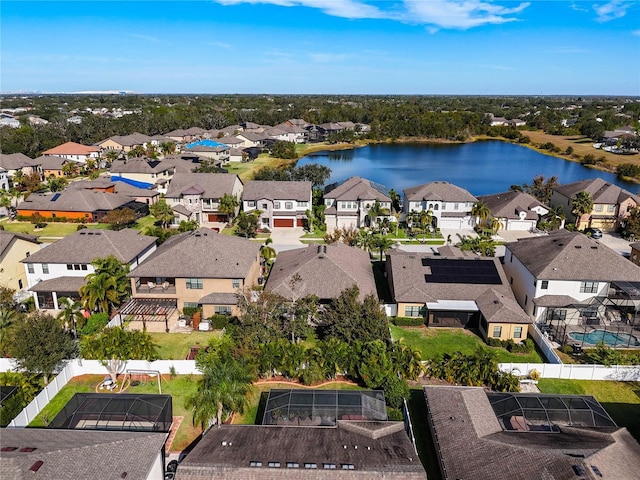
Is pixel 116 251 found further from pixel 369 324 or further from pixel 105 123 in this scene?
pixel 105 123

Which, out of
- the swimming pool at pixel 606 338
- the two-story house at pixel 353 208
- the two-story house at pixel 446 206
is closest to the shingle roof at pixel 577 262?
the swimming pool at pixel 606 338

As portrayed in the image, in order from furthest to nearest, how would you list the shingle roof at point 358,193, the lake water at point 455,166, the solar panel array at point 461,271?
the lake water at point 455,166 < the shingle roof at point 358,193 < the solar panel array at point 461,271

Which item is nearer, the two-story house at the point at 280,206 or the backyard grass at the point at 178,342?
the backyard grass at the point at 178,342

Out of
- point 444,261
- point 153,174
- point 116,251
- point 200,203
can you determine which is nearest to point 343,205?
point 200,203

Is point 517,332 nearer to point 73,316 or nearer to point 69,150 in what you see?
point 73,316

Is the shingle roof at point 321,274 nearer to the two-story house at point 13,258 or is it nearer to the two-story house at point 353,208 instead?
the two-story house at point 353,208

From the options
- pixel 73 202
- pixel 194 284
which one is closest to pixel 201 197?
pixel 73 202

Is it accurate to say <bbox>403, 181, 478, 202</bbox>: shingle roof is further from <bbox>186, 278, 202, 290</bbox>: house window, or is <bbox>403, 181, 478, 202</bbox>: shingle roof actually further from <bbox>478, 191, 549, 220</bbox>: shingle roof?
<bbox>186, 278, 202, 290</bbox>: house window
